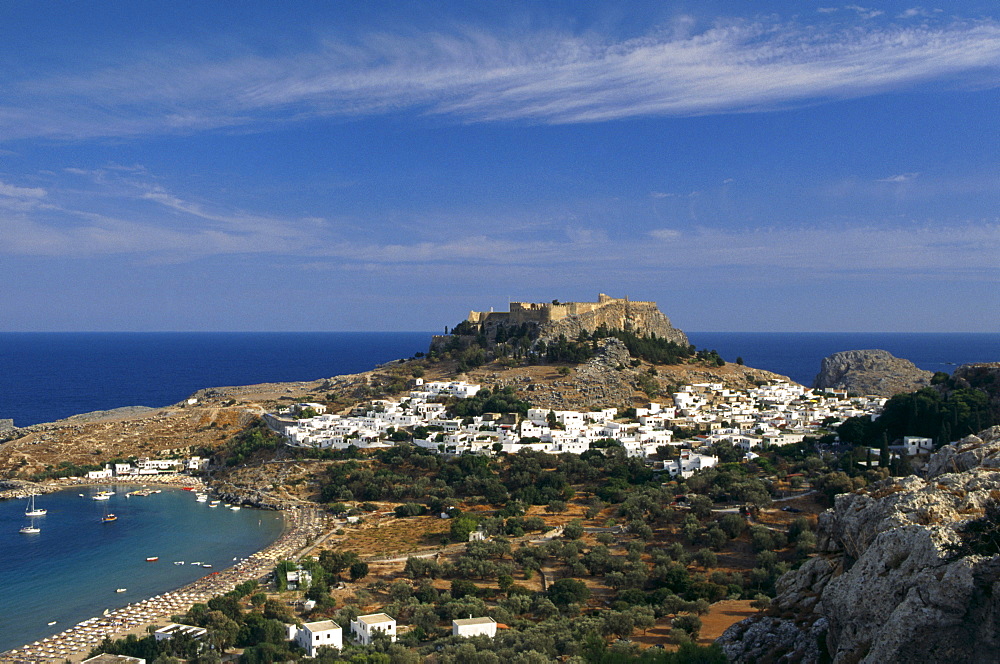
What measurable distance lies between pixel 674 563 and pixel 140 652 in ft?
53.2

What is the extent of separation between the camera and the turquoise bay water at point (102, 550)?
25.2m

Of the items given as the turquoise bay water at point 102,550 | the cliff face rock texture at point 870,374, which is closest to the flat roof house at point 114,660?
the turquoise bay water at point 102,550

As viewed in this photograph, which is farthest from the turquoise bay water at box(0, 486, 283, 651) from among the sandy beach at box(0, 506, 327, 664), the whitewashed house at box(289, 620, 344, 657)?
the whitewashed house at box(289, 620, 344, 657)

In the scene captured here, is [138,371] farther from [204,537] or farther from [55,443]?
[204,537]

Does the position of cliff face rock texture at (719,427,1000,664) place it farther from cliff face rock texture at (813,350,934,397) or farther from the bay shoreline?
cliff face rock texture at (813,350,934,397)

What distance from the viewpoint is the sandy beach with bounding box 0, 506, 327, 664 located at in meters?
21.1

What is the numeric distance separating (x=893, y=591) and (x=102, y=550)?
105 feet

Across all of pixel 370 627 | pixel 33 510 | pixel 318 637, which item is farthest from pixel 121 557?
pixel 370 627

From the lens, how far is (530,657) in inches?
640

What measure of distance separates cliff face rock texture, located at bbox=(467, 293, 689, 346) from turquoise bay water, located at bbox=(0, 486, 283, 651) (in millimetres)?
31028

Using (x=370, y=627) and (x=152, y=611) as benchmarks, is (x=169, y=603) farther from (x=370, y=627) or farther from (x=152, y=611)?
(x=370, y=627)

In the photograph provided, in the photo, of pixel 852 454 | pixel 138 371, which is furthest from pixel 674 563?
pixel 138 371

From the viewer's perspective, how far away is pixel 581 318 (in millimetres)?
63562

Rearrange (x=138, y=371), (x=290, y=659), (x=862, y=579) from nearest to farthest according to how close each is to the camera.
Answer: (x=862, y=579)
(x=290, y=659)
(x=138, y=371)
